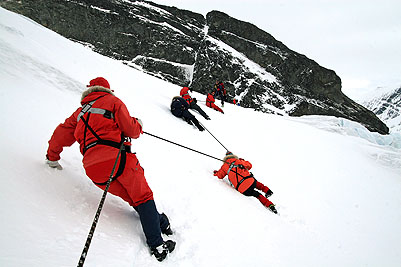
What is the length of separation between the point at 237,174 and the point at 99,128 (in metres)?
2.79

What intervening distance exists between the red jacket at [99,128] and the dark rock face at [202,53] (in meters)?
37.8

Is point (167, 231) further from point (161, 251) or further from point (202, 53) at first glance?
point (202, 53)

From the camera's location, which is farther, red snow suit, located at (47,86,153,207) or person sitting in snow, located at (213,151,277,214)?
person sitting in snow, located at (213,151,277,214)

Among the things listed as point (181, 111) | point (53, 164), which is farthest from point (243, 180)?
point (181, 111)

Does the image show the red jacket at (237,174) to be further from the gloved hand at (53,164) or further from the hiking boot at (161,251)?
the gloved hand at (53,164)

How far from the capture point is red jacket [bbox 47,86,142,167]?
176cm

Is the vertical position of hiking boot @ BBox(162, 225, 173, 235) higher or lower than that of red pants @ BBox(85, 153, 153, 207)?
lower

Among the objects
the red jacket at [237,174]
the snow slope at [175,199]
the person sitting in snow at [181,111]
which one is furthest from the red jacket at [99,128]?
the person sitting in snow at [181,111]

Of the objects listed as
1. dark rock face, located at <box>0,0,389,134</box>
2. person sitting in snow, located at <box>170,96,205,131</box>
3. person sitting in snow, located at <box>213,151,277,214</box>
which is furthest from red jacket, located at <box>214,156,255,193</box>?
dark rock face, located at <box>0,0,389,134</box>

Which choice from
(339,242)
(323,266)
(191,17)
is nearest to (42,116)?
(323,266)

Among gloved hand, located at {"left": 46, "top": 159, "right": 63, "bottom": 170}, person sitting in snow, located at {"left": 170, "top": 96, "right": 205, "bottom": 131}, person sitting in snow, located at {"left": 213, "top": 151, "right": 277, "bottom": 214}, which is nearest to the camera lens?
gloved hand, located at {"left": 46, "top": 159, "right": 63, "bottom": 170}

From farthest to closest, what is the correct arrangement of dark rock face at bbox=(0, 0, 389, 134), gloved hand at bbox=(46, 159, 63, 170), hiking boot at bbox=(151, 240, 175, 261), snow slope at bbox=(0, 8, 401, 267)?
1. dark rock face at bbox=(0, 0, 389, 134)
2. gloved hand at bbox=(46, 159, 63, 170)
3. hiking boot at bbox=(151, 240, 175, 261)
4. snow slope at bbox=(0, 8, 401, 267)

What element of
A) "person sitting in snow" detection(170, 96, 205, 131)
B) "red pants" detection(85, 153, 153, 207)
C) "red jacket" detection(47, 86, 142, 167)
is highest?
"red jacket" detection(47, 86, 142, 167)

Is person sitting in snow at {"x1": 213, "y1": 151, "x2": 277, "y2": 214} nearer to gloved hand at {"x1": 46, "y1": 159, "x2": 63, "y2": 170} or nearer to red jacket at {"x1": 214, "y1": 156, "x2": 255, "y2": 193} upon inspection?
red jacket at {"x1": 214, "y1": 156, "x2": 255, "y2": 193}
